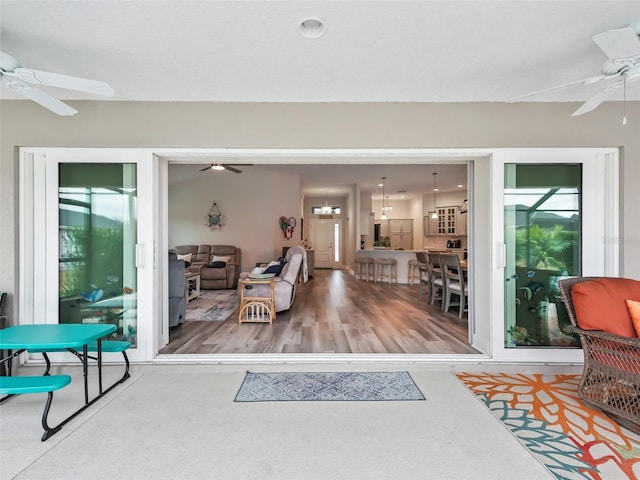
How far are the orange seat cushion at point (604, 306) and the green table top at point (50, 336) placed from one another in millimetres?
3478

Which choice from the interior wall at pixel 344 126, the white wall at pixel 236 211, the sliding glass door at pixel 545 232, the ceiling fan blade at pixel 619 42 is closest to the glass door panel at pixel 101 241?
the interior wall at pixel 344 126

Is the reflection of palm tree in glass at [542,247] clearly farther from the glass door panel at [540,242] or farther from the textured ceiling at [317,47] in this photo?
the textured ceiling at [317,47]

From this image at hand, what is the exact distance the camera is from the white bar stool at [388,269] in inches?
352

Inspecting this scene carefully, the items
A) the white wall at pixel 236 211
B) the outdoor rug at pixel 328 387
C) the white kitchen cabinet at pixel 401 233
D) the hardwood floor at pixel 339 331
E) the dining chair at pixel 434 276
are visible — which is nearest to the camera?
the outdoor rug at pixel 328 387

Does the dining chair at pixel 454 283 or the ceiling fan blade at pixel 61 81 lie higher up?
the ceiling fan blade at pixel 61 81

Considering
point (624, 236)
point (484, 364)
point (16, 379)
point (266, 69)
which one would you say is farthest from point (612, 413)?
point (16, 379)

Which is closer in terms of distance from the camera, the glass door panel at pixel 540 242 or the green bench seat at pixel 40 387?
the green bench seat at pixel 40 387

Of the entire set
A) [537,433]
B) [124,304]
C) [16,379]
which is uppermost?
[124,304]

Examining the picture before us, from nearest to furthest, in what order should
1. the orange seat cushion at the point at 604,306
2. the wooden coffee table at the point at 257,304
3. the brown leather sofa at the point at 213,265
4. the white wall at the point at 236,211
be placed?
the orange seat cushion at the point at 604,306 → the wooden coffee table at the point at 257,304 → the brown leather sofa at the point at 213,265 → the white wall at the point at 236,211

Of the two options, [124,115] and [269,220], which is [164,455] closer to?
[124,115]

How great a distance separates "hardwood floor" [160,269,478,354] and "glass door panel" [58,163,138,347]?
716mm

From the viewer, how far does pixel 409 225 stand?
1326cm

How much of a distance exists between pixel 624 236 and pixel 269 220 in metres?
7.16

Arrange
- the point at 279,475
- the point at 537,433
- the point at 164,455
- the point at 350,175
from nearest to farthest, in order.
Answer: the point at 279,475 → the point at 164,455 → the point at 537,433 → the point at 350,175
